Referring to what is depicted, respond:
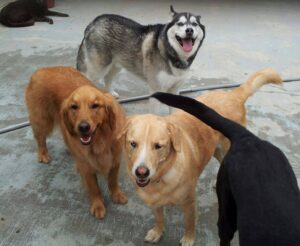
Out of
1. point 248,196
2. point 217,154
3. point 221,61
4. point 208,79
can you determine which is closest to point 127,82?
point 208,79

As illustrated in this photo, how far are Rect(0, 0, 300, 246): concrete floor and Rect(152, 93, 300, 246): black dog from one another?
92 cm

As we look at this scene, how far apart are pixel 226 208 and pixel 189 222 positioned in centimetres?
58

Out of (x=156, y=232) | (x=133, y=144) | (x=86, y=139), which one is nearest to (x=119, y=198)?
(x=156, y=232)

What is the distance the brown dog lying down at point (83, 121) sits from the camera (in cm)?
234

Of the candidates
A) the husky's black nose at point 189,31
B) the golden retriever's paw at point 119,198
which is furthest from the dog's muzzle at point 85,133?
the husky's black nose at point 189,31

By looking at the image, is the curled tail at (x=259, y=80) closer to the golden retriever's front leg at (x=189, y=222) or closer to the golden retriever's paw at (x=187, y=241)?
the golden retriever's front leg at (x=189, y=222)

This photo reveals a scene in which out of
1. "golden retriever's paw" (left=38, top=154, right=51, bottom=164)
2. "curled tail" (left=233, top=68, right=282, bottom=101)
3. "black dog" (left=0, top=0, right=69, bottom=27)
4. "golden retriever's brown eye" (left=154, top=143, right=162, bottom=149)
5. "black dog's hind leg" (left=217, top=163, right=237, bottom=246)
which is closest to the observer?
"black dog's hind leg" (left=217, top=163, right=237, bottom=246)

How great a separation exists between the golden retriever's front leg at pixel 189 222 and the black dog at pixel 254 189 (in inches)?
13.7

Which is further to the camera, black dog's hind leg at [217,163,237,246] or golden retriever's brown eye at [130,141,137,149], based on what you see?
golden retriever's brown eye at [130,141,137,149]

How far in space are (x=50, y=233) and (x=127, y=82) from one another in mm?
2531

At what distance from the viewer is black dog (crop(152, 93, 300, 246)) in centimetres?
134

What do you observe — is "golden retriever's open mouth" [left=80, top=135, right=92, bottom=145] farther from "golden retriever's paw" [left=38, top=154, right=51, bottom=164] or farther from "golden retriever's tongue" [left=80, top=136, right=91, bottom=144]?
"golden retriever's paw" [left=38, top=154, right=51, bottom=164]

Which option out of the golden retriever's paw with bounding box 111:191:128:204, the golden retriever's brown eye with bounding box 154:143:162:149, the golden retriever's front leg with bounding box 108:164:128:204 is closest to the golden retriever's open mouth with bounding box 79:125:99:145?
the golden retriever's front leg with bounding box 108:164:128:204

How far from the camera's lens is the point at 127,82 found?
462 centimetres
